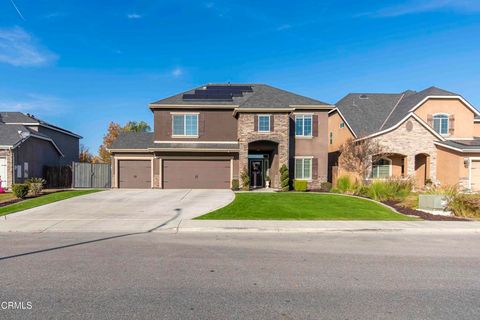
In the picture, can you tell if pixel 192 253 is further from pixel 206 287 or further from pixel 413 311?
pixel 413 311

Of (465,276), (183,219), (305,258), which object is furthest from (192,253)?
(465,276)

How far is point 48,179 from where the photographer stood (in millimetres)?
23969

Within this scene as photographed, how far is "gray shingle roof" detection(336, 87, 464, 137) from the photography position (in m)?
23.7

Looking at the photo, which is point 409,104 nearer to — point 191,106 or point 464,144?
point 464,144

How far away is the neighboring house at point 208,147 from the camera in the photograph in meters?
22.0

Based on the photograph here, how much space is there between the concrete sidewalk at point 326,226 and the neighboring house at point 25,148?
1809 cm

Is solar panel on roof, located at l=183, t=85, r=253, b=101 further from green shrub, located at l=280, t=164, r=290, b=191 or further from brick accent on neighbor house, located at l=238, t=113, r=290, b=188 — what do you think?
green shrub, located at l=280, t=164, r=290, b=191

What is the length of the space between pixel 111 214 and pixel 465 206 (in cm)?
1554

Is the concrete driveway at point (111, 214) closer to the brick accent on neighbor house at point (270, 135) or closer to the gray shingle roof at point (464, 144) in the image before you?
the brick accent on neighbor house at point (270, 135)

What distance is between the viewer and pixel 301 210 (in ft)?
40.9

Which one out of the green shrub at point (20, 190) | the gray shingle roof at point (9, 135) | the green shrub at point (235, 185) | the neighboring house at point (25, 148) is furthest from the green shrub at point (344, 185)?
the gray shingle roof at point (9, 135)

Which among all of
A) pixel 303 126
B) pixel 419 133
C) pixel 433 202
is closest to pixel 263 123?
pixel 303 126

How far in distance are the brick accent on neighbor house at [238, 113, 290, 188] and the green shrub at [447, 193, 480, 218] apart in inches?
416

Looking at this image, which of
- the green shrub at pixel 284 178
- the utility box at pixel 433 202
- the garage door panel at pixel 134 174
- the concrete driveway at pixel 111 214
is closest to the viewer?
the concrete driveway at pixel 111 214
